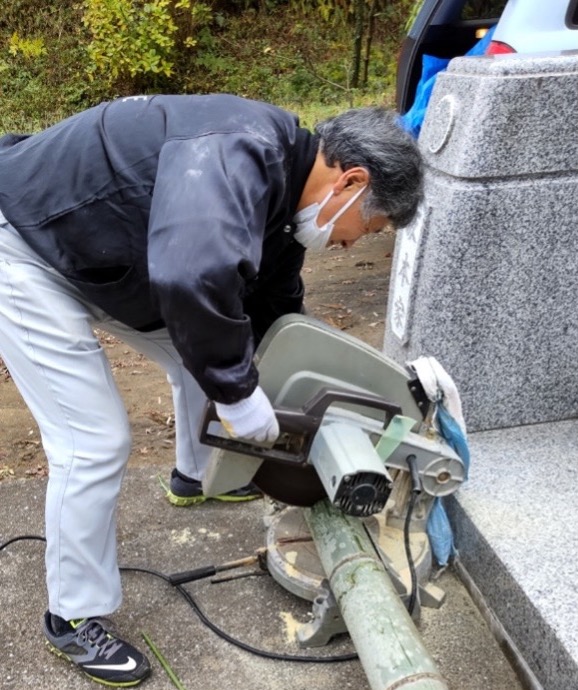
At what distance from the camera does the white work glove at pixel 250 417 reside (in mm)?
1948

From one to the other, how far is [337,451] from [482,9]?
4.01m

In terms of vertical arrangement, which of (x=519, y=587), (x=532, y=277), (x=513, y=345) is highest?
(x=532, y=277)

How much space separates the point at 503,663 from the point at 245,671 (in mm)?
779

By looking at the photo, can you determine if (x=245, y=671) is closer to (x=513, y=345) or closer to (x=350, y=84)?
(x=513, y=345)

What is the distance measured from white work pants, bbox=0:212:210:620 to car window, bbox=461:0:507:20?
372cm

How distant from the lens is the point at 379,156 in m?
1.99

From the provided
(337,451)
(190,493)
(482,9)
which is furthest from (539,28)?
(190,493)

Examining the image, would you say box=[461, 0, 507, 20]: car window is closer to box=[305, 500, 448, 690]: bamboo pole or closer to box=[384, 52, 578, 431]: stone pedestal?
box=[384, 52, 578, 431]: stone pedestal

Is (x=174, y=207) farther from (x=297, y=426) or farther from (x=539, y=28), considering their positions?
(x=539, y=28)

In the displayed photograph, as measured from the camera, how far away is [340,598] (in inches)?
83.8

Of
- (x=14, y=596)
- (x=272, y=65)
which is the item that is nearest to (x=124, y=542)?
(x=14, y=596)

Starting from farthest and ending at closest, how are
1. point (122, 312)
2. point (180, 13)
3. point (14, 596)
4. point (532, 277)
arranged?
point (180, 13) < point (532, 277) < point (14, 596) < point (122, 312)

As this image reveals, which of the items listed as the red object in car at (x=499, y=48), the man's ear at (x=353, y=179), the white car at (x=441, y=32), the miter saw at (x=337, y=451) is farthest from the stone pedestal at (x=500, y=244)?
the white car at (x=441, y=32)

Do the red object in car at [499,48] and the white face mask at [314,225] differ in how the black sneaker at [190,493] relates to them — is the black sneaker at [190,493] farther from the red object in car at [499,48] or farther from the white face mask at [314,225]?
the red object in car at [499,48]
